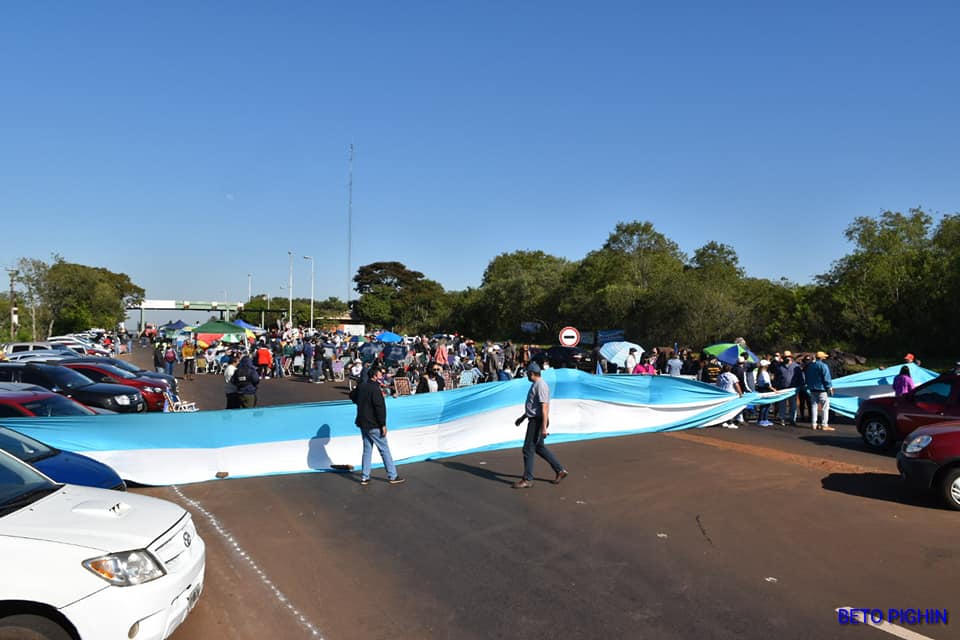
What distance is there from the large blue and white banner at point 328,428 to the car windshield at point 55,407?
829mm

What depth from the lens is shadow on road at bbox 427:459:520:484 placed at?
9.23 m

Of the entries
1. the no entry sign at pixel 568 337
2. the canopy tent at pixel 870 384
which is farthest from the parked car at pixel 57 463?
the canopy tent at pixel 870 384

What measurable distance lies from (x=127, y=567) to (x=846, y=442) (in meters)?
13.0

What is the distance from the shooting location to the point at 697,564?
19.0ft

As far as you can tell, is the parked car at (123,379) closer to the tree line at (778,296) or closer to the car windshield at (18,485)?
the car windshield at (18,485)

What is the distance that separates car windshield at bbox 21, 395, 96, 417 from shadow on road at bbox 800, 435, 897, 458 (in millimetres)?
13128

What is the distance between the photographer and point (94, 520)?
398cm

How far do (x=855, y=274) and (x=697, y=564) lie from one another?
36634mm

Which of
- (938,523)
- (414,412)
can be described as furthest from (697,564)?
(414,412)

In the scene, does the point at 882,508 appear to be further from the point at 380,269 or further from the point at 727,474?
the point at 380,269

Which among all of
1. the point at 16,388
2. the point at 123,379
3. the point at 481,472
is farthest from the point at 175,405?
the point at 481,472

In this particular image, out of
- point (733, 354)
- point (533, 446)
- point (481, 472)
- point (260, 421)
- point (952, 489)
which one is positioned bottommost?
point (481, 472)

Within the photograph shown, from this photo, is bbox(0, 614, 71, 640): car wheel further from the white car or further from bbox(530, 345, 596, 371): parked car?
bbox(530, 345, 596, 371): parked car

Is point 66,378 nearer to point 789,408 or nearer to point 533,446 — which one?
point 533,446
